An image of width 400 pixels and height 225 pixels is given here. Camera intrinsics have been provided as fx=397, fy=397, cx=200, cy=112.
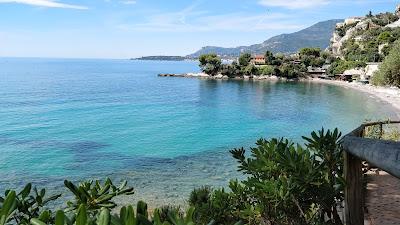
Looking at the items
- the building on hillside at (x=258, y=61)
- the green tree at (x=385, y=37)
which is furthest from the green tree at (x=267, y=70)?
the green tree at (x=385, y=37)

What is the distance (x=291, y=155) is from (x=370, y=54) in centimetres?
12088

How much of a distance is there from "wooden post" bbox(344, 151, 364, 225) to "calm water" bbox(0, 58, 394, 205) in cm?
1502

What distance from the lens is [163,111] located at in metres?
55.2

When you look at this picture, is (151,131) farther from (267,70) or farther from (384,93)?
(267,70)

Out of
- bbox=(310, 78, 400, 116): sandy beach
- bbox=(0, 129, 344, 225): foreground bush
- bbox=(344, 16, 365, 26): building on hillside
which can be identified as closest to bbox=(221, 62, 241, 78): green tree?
bbox=(310, 78, 400, 116): sandy beach

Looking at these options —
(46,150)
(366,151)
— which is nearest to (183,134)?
(46,150)

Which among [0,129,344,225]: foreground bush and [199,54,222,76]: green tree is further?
[199,54,222,76]: green tree

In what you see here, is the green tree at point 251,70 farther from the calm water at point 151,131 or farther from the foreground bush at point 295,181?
the foreground bush at point 295,181

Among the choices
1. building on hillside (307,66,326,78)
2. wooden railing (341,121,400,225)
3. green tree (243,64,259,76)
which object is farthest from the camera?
green tree (243,64,259,76)

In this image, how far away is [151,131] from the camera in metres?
39.6

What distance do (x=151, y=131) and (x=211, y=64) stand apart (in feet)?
283

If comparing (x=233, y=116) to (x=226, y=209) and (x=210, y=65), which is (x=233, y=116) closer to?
(x=226, y=209)

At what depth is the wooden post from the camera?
3.37 m

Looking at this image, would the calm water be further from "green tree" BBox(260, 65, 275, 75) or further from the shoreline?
"green tree" BBox(260, 65, 275, 75)
